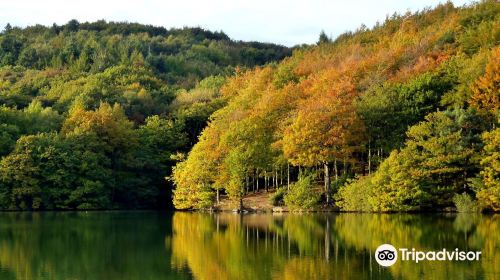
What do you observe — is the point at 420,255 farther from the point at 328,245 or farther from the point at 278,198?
the point at 278,198

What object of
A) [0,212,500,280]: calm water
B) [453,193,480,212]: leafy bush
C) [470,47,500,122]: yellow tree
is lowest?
[0,212,500,280]: calm water

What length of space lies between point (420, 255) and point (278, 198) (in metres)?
29.4

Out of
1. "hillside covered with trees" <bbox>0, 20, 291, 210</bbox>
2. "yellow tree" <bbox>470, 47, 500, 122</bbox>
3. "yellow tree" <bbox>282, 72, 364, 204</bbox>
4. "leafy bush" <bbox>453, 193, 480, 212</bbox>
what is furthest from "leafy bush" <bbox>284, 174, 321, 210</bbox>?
"hillside covered with trees" <bbox>0, 20, 291, 210</bbox>

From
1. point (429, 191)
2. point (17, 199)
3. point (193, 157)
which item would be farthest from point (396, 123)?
point (17, 199)

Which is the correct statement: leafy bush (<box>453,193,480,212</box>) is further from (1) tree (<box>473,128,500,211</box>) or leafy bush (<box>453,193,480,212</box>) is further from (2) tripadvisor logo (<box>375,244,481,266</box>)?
(2) tripadvisor logo (<box>375,244,481,266</box>)

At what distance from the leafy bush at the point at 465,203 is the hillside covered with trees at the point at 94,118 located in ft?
91.4

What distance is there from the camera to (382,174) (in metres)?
44.2

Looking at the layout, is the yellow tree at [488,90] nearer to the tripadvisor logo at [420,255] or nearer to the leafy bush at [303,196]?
the leafy bush at [303,196]

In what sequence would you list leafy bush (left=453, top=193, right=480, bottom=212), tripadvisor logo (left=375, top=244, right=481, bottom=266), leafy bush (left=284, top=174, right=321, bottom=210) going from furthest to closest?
1. leafy bush (left=284, top=174, right=321, bottom=210)
2. leafy bush (left=453, top=193, right=480, bottom=212)
3. tripadvisor logo (left=375, top=244, right=481, bottom=266)

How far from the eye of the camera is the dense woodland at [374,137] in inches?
1721

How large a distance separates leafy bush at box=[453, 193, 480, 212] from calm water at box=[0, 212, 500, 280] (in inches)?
112

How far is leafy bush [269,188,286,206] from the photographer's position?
51.6 metres

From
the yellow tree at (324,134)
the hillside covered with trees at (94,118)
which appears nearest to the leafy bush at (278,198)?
the yellow tree at (324,134)

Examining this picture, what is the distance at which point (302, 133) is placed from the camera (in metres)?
48.2
